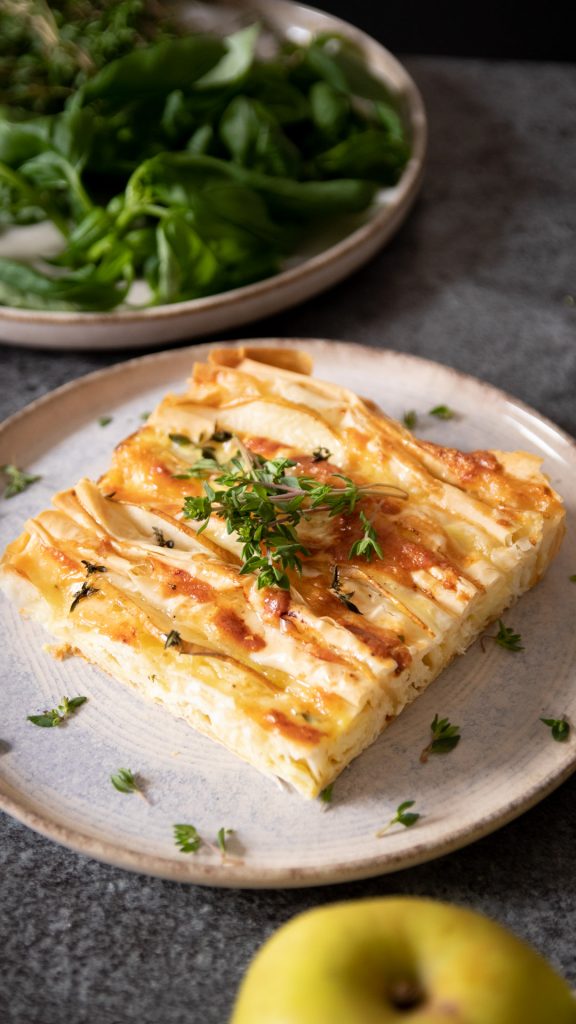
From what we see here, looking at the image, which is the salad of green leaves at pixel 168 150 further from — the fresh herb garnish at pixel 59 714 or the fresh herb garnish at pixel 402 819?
the fresh herb garnish at pixel 402 819

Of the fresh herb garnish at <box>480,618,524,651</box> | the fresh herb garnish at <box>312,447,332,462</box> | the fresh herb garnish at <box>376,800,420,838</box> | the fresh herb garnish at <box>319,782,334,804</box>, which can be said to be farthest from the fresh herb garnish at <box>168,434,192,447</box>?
the fresh herb garnish at <box>376,800,420,838</box>

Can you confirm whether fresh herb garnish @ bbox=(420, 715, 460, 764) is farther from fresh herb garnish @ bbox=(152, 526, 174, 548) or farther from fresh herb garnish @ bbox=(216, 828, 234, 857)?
fresh herb garnish @ bbox=(152, 526, 174, 548)

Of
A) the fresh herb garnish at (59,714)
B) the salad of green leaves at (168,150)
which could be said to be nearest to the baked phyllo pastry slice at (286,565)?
the fresh herb garnish at (59,714)

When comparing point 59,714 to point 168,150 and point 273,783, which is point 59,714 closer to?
point 273,783

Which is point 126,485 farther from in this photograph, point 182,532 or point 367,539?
point 367,539

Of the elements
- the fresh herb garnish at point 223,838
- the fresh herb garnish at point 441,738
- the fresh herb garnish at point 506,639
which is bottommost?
the fresh herb garnish at point 223,838

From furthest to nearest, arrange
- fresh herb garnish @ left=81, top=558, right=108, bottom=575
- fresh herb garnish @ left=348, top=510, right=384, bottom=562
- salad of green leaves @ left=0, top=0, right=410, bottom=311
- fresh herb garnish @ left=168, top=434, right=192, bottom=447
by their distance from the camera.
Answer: salad of green leaves @ left=0, top=0, right=410, bottom=311, fresh herb garnish @ left=168, top=434, right=192, bottom=447, fresh herb garnish @ left=81, top=558, right=108, bottom=575, fresh herb garnish @ left=348, top=510, right=384, bottom=562
